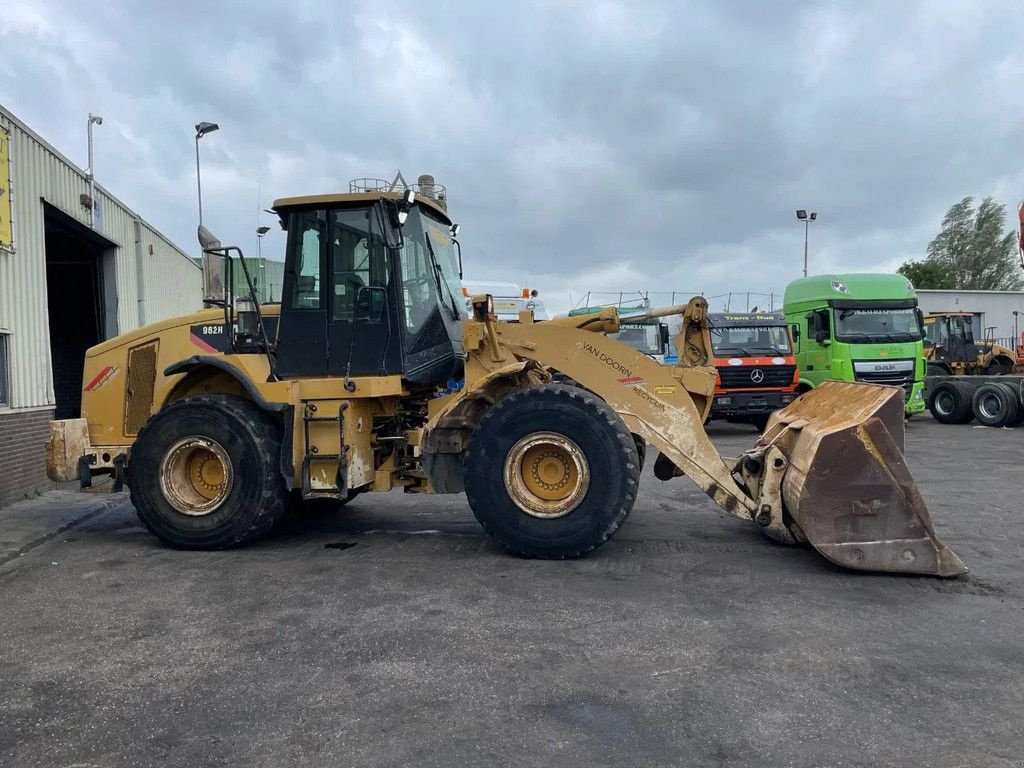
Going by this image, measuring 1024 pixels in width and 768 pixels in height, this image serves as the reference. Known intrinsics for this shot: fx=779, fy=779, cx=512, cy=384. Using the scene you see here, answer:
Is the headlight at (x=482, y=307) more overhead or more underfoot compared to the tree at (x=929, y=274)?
more underfoot

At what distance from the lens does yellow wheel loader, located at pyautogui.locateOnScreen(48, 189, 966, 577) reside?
6.02 meters

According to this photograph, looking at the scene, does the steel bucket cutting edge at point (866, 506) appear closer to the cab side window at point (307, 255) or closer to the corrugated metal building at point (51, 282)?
the cab side window at point (307, 255)

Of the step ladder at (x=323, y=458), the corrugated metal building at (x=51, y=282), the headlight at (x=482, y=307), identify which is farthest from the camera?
the corrugated metal building at (x=51, y=282)

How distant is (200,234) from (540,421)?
10.9 ft

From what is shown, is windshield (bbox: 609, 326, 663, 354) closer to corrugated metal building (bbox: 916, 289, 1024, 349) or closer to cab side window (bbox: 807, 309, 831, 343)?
cab side window (bbox: 807, 309, 831, 343)

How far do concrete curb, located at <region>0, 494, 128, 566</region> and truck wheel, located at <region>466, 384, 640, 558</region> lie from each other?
419 cm

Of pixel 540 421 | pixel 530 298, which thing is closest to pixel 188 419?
pixel 540 421

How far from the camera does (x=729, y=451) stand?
13406mm

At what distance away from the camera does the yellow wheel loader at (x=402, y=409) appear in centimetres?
602

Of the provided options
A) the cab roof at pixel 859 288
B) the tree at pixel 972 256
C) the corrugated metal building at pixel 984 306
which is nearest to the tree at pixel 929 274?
the tree at pixel 972 256

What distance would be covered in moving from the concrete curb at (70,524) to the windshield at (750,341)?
11.3 m

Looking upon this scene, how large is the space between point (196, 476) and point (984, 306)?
39.8 metres

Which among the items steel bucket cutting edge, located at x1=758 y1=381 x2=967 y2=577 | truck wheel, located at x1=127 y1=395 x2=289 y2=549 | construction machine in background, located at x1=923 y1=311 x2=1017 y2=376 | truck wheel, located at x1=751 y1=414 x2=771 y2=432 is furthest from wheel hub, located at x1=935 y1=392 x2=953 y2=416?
truck wheel, located at x1=127 y1=395 x2=289 y2=549

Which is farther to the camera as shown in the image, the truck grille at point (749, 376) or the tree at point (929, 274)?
the tree at point (929, 274)
